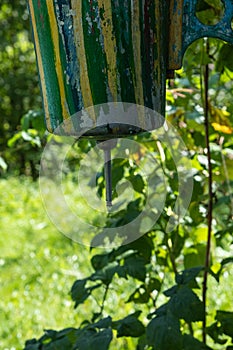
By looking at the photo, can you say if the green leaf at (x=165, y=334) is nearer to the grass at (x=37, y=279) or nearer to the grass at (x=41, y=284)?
the grass at (x=41, y=284)

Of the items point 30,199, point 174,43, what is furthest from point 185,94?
point 30,199

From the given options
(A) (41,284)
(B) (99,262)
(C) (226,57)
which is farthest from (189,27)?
(A) (41,284)

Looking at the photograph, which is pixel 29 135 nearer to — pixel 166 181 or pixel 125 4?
pixel 166 181

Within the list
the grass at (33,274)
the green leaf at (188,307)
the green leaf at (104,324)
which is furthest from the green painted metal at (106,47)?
the grass at (33,274)

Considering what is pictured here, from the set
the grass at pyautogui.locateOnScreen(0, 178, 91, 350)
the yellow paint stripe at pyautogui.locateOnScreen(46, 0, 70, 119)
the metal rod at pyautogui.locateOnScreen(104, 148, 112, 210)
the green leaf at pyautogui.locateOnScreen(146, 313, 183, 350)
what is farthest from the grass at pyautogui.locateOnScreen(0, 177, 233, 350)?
the yellow paint stripe at pyautogui.locateOnScreen(46, 0, 70, 119)

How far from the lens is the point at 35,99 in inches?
317

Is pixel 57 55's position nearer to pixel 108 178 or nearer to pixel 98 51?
pixel 98 51

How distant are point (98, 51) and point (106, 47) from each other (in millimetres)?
15

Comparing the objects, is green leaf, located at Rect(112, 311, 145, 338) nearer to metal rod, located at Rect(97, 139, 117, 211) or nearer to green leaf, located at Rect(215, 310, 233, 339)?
green leaf, located at Rect(215, 310, 233, 339)

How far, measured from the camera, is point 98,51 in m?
1.18

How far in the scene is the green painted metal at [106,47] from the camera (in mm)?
1175

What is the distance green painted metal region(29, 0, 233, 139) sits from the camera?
1175 millimetres

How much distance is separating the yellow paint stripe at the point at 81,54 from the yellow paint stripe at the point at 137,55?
0.08 metres

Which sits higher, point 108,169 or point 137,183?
point 108,169
